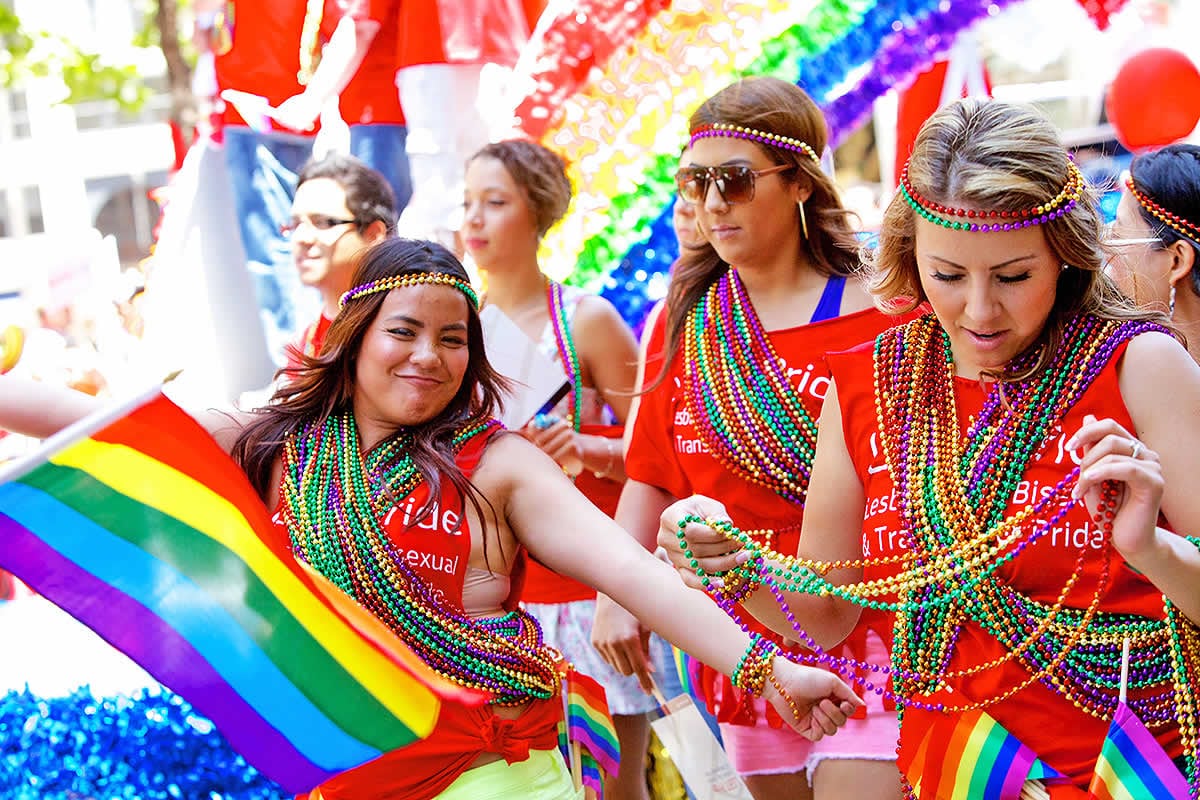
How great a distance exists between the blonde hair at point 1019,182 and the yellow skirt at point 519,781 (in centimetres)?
114

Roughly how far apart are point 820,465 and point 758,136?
1.13 metres

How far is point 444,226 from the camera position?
5023 mm

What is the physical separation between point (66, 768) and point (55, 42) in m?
11.8

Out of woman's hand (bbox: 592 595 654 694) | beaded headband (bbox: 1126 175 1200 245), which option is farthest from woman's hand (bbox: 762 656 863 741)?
beaded headband (bbox: 1126 175 1200 245)

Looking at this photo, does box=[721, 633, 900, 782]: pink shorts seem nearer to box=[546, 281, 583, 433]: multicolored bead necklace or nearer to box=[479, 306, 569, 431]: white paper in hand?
box=[479, 306, 569, 431]: white paper in hand

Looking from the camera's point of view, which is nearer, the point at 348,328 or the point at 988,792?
the point at 988,792

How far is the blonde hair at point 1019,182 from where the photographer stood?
7.32 feet

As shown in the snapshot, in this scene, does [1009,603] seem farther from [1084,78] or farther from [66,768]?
[1084,78]

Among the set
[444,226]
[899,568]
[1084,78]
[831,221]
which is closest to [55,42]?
[444,226]

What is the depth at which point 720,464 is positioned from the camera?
3373 millimetres

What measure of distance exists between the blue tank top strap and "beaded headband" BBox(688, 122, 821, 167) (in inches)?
11.2

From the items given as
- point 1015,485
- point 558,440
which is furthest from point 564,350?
point 1015,485

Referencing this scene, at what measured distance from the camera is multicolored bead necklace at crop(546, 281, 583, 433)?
420cm

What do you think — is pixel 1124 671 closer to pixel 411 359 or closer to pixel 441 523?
pixel 441 523
